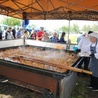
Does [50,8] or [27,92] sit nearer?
[27,92]

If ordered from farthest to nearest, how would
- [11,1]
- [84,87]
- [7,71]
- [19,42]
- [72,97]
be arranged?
[19,42] → [11,1] → [84,87] → [72,97] → [7,71]

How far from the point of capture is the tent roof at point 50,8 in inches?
191

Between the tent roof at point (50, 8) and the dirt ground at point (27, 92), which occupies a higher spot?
the tent roof at point (50, 8)

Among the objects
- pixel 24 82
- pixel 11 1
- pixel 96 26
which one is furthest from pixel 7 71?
pixel 96 26

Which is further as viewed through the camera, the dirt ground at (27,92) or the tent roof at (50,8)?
the tent roof at (50,8)

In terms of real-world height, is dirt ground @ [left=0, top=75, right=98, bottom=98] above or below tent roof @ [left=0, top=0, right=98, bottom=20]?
below

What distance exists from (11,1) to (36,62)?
313 cm

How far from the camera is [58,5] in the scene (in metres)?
5.46

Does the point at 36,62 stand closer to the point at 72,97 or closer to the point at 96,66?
the point at 72,97

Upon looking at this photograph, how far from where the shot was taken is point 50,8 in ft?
19.1

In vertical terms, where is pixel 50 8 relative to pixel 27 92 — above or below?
above

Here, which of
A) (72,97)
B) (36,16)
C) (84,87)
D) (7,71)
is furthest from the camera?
(36,16)

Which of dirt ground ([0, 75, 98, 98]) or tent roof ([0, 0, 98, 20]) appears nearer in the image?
dirt ground ([0, 75, 98, 98])

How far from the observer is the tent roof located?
15.9 ft
